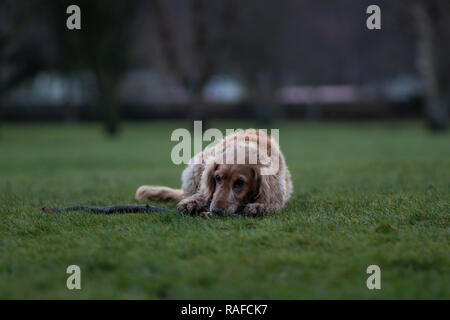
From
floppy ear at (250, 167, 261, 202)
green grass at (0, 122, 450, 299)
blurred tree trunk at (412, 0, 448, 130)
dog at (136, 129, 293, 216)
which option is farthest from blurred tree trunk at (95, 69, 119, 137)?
floppy ear at (250, 167, 261, 202)

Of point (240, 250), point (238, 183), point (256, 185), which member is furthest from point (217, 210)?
point (240, 250)

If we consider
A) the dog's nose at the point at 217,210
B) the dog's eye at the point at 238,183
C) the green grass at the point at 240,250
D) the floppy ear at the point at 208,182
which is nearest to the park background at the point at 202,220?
the green grass at the point at 240,250

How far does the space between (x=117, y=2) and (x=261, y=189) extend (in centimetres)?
2560

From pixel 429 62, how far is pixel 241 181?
2339cm

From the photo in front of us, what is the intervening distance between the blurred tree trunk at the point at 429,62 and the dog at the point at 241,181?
2189 centimetres

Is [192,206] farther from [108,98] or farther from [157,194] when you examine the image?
[108,98]

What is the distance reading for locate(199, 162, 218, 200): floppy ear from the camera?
5589mm

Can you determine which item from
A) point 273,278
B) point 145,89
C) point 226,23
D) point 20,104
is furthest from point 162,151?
point 145,89

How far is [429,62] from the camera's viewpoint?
1021 inches

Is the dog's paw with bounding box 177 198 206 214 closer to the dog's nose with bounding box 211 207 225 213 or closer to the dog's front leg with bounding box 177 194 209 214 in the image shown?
the dog's front leg with bounding box 177 194 209 214

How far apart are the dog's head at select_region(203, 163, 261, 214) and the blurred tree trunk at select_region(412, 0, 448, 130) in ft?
73.9

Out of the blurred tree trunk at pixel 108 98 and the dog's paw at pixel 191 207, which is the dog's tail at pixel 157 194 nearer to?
the dog's paw at pixel 191 207

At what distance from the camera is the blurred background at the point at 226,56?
2642 centimetres

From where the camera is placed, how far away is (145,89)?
184ft
